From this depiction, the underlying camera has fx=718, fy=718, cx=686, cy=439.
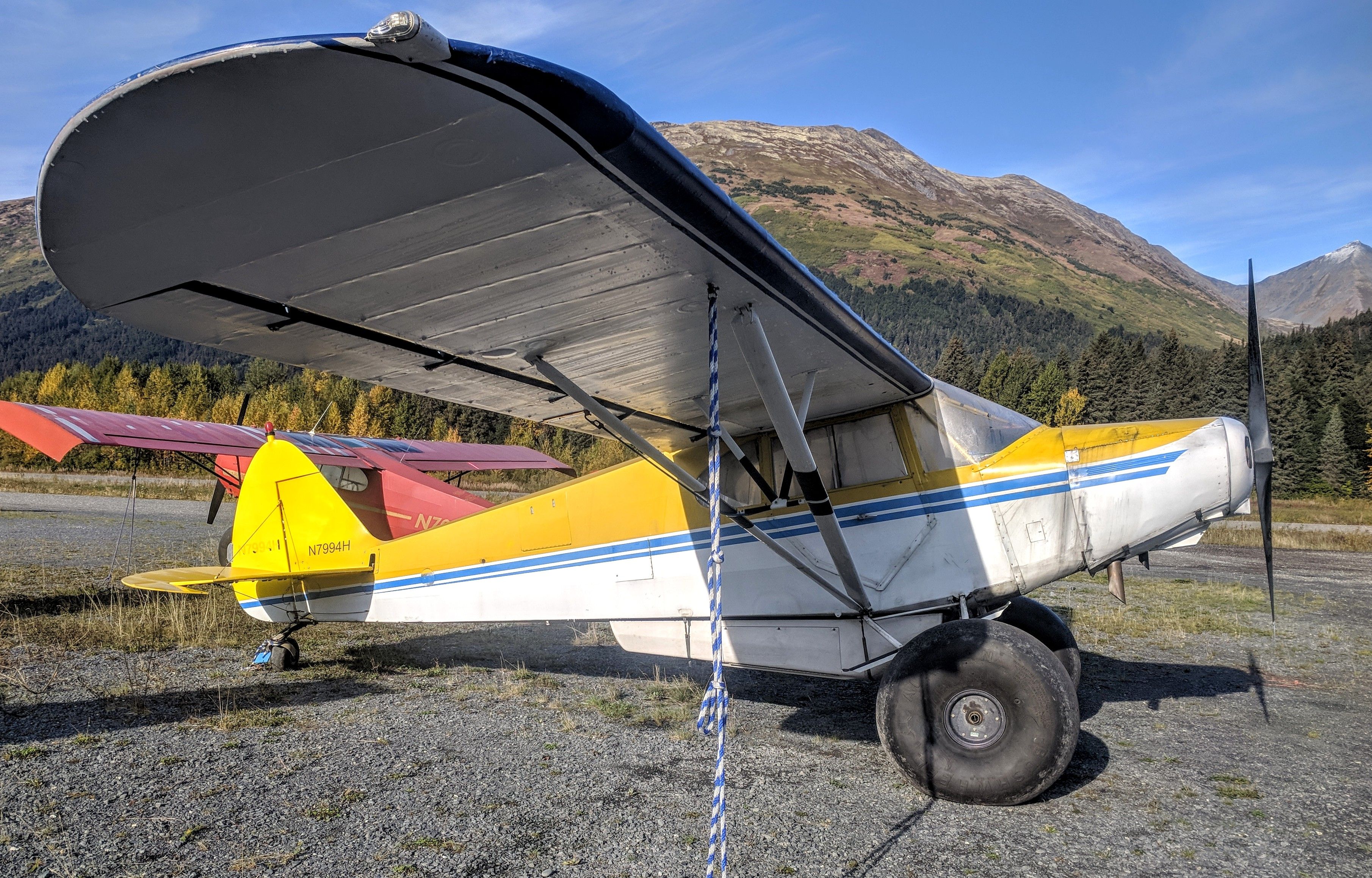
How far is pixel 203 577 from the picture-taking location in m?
6.14

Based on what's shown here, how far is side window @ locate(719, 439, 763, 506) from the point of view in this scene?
16.6ft

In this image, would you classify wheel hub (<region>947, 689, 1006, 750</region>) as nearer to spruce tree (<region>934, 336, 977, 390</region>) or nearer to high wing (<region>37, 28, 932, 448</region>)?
high wing (<region>37, 28, 932, 448</region>)

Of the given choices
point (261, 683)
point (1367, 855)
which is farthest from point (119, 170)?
point (261, 683)

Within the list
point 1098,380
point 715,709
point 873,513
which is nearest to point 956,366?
point 1098,380

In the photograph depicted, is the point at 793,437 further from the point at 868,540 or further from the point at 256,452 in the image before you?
the point at 256,452

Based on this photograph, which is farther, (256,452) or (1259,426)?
(256,452)

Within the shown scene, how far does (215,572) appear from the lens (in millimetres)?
6543

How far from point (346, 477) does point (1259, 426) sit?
11049mm

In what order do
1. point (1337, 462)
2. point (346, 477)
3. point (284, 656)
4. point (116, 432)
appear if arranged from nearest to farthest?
point (284, 656) < point (116, 432) < point (346, 477) < point (1337, 462)

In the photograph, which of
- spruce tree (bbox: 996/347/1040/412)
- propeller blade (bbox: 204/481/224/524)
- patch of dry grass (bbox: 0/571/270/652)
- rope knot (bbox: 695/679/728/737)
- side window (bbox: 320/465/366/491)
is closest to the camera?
rope knot (bbox: 695/679/728/737)

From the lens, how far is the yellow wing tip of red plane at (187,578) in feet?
19.0

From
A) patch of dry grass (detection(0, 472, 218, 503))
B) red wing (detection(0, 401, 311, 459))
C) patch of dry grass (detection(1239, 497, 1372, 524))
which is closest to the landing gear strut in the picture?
red wing (detection(0, 401, 311, 459))

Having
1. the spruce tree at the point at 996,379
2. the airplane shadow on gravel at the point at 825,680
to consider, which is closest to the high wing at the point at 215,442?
the airplane shadow on gravel at the point at 825,680

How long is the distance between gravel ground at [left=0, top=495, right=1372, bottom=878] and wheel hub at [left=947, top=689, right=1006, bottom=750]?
12.8 inches
